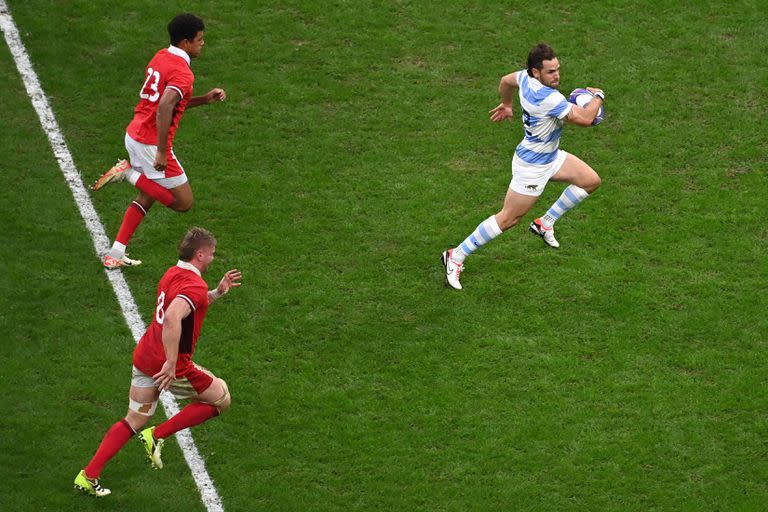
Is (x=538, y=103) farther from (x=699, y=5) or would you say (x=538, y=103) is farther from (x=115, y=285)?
(x=699, y=5)

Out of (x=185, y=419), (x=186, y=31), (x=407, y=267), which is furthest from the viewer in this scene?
(x=407, y=267)

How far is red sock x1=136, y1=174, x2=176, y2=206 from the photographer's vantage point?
11114 mm

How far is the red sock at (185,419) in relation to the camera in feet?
29.6

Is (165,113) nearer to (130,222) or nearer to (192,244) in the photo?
(130,222)

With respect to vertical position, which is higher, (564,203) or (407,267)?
(564,203)

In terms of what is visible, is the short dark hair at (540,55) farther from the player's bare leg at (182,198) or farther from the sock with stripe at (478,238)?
the player's bare leg at (182,198)

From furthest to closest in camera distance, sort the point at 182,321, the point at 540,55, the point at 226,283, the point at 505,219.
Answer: the point at 505,219 < the point at 540,55 < the point at 226,283 < the point at 182,321

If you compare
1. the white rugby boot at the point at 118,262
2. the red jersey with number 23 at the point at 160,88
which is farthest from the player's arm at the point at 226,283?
the white rugby boot at the point at 118,262

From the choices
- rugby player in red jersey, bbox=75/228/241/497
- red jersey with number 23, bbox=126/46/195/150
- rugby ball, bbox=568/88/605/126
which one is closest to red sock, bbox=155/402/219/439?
rugby player in red jersey, bbox=75/228/241/497

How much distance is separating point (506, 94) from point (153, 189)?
3346 mm

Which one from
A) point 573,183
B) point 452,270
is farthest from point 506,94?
point 452,270

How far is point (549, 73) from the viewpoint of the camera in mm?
10609

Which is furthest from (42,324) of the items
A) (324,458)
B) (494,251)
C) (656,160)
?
(656,160)

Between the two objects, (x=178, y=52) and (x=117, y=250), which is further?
(x=117, y=250)
